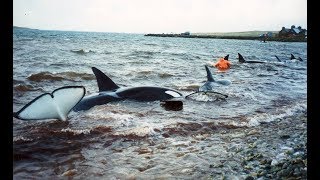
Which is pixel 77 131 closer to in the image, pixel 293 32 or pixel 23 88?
pixel 23 88

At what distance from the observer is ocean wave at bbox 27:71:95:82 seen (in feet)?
51.6

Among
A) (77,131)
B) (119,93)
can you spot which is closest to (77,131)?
(77,131)

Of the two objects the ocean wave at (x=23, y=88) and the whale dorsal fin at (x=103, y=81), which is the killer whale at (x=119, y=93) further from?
the ocean wave at (x=23, y=88)

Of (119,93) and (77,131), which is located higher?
(119,93)

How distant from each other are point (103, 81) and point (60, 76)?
8815mm

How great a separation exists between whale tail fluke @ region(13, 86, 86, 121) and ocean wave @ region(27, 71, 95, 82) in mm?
9758

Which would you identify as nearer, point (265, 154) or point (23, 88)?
point (265, 154)

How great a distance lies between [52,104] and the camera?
6.11 meters

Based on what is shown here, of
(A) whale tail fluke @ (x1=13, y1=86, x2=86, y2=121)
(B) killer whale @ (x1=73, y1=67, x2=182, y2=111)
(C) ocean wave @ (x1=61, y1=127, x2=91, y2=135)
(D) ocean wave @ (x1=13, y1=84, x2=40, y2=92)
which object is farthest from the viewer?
(D) ocean wave @ (x1=13, y1=84, x2=40, y2=92)

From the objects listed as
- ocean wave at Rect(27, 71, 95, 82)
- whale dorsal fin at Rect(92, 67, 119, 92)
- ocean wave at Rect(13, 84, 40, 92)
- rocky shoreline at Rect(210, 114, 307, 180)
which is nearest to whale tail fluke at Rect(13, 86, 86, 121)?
whale dorsal fin at Rect(92, 67, 119, 92)

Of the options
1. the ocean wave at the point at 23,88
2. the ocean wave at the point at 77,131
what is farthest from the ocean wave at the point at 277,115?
the ocean wave at the point at 23,88

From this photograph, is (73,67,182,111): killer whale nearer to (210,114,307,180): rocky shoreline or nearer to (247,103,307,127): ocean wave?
(247,103,307,127): ocean wave

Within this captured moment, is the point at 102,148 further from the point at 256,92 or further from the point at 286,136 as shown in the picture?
the point at 256,92

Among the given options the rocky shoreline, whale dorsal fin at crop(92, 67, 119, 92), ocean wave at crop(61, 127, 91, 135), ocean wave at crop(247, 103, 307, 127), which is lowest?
the rocky shoreline
